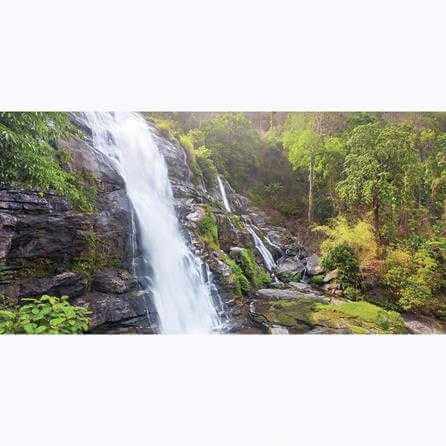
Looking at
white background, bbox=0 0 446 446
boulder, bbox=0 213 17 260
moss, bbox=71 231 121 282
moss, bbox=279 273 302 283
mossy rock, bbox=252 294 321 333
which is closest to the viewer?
A: white background, bbox=0 0 446 446

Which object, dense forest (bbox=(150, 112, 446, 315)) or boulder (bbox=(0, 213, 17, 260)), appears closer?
boulder (bbox=(0, 213, 17, 260))

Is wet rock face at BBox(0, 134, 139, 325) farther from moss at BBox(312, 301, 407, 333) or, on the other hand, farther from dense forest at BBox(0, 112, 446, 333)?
moss at BBox(312, 301, 407, 333)

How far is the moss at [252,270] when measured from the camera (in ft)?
9.94

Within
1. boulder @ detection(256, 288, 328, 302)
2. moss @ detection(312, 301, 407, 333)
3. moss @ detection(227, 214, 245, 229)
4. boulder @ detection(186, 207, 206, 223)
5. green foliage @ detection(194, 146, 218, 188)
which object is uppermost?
green foliage @ detection(194, 146, 218, 188)

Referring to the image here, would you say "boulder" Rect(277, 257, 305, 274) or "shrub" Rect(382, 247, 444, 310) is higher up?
"boulder" Rect(277, 257, 305, 274)

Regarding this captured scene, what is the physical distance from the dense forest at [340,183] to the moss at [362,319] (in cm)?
6

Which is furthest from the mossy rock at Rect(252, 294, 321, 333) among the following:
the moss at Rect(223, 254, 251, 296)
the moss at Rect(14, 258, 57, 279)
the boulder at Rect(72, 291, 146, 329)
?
the moss at Rect(14, 258, 57, 279)

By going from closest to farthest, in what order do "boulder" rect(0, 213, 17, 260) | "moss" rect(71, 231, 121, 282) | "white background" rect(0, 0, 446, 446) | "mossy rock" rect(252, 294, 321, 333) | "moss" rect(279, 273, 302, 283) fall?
"white background" rect(0, 0, 446, 446) → "boulder" rect(0, 213, 17, 260) → "moss" rect(71, 231, 121, 282) → "mossy rock" rect(252, 294, 321, 333) → "moss" rect(279, 273, 302, 283)

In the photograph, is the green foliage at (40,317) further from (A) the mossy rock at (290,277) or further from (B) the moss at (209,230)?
(A) the mossy rock at (290,277)

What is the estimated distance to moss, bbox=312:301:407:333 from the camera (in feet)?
9.68

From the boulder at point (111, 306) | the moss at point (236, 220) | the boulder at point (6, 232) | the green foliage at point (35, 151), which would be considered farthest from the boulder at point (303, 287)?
the boulder at point (6, 232)

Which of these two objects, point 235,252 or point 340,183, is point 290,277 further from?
point 340,183
